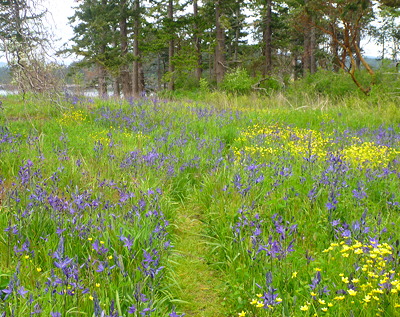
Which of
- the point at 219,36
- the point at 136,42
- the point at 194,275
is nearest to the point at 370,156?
the point at 194,275

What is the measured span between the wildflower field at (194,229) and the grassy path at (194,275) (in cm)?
1

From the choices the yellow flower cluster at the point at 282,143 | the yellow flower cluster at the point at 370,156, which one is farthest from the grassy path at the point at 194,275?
the yellow flower cluster at the point at 370,156

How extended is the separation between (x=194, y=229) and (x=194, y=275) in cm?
86

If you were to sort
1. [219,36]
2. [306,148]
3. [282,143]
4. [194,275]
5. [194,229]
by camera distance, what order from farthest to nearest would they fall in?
[219,36] < [282,143] < [306,148] < [194,229] < [194,275]

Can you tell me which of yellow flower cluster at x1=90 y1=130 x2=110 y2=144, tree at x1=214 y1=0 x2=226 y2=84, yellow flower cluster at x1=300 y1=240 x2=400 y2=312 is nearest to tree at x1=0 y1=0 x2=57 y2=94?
yellow flower cluster at x1=90 y1=130 x2=110 y2=144

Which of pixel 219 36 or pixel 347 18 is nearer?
pixel 347 18

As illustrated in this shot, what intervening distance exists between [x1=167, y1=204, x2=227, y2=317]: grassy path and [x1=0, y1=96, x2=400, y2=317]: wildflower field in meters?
0.01

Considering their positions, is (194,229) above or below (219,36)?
below

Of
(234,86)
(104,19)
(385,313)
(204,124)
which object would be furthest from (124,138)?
(104,19)

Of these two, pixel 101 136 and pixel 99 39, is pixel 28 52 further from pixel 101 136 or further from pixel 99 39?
pixel 99 39

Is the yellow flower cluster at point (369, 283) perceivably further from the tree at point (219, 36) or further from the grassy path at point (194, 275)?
the tree at point (219, 36)

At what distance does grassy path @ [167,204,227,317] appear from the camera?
2584mm

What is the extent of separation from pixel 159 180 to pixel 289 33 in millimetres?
29496

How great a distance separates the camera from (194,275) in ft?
9.81
